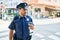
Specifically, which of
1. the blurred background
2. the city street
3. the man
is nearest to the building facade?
the blurred background

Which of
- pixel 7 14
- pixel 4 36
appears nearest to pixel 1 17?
pixel 7 14

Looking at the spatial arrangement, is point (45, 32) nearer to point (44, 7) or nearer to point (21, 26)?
point (44, 7)

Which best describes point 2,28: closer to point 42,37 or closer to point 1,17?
point 1,17

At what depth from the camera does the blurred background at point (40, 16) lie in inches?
94.7

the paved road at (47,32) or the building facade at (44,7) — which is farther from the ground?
the building facade at (44,7)

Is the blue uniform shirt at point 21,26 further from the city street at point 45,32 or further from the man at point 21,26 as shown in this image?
the city street at point 45,32

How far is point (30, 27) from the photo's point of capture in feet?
5.12

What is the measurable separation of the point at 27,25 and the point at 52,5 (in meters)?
1.10

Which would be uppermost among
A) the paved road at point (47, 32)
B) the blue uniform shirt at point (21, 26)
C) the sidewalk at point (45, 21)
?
the blue uniform shirt at point (21, 26)

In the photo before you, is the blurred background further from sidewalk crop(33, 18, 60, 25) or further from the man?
the man

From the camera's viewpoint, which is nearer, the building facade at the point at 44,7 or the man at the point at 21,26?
the man at the point at 21,26

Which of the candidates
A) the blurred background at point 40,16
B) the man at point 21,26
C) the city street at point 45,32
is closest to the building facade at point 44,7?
the blurred background at point 40,16

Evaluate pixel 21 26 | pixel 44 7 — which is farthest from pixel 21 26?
pixel 44 7

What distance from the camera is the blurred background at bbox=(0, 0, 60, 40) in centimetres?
240
